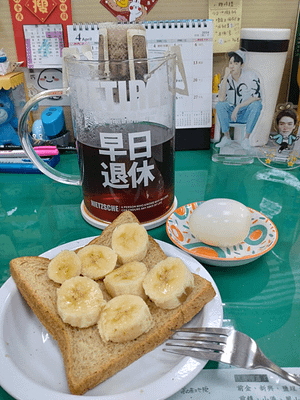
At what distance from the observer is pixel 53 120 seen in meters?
1.08

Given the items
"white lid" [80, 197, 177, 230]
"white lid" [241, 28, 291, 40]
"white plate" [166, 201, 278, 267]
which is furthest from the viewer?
"white lid" [241, 28, 291, 40]

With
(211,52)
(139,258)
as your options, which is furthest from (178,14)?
(139,258)

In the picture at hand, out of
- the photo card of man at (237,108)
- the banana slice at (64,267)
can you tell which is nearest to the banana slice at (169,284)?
the banana slice at (64,267)

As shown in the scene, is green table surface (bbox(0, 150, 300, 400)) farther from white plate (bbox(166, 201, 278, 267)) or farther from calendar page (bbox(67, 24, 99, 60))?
calendar page (bbox(67, 24, 99, 60))

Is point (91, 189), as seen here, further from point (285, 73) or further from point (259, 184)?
point (285, 73)

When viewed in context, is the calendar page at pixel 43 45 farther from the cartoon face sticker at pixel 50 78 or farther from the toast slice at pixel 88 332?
the toast slice at pixel 88 332

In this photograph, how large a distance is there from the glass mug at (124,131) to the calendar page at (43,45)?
50 cm

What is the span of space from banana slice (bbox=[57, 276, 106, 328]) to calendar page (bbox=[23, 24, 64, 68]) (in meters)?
0.86

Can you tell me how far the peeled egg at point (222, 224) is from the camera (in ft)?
2.07

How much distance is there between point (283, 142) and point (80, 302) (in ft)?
2.70

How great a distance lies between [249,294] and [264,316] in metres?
0.05

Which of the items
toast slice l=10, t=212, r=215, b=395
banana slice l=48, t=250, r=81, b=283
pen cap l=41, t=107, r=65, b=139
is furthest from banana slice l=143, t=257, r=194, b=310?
pen cap l=41, t=107, r=65, b=139

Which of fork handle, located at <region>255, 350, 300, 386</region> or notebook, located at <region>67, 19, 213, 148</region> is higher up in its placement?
notebook, located at <region>67, 19, 213, 148</region>

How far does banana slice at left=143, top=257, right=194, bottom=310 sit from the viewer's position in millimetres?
483
